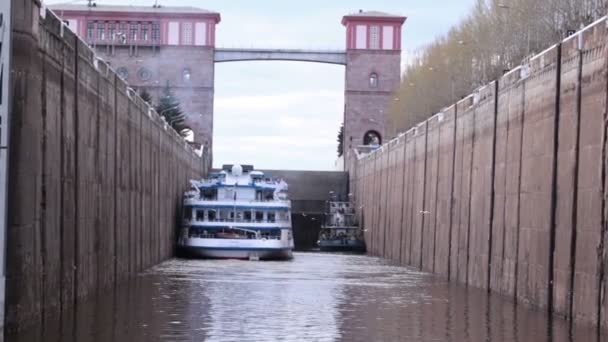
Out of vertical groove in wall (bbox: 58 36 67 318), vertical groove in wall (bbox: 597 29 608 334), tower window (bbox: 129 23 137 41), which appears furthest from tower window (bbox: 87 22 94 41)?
vertical groove in wall (bbox: 597 29 608 334)

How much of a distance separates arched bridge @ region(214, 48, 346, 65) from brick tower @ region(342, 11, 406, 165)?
4.21 ft

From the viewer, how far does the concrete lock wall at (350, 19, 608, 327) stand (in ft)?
73.0

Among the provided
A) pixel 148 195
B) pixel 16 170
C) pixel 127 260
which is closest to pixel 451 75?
pixel 148 195

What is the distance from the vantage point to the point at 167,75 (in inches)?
4309

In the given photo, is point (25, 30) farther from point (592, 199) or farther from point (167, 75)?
point (167, 75)

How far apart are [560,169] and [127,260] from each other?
627 inches

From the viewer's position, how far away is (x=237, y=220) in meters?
53.1

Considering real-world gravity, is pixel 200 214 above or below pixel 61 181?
below

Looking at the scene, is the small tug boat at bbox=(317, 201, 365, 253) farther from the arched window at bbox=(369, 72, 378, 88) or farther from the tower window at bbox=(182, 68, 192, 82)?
the tower window at bbox=(182, 68, 192, 82)

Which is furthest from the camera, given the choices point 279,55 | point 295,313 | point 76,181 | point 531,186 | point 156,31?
point 156,31

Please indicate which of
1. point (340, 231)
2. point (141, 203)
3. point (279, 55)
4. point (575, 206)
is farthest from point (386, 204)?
point (279, 55)

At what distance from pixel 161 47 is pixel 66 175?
3416 inches

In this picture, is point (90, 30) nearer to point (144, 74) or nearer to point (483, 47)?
point (144, 74)

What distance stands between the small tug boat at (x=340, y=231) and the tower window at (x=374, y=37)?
102 ft
